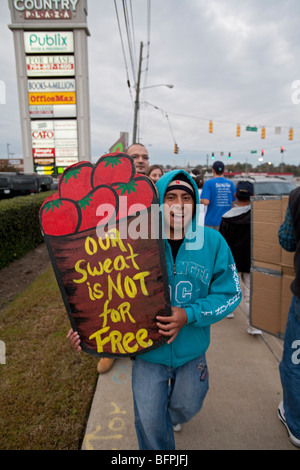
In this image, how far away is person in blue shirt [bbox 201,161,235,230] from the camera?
14.4ft

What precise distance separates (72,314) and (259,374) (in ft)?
6.38

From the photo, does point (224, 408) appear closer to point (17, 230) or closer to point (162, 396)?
point (162, 396)

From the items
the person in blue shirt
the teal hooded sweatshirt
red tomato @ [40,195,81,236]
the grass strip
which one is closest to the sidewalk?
the grass strip

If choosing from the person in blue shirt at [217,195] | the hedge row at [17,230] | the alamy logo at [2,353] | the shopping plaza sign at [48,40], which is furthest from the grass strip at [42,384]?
the shopping plaza sign at [48,40]

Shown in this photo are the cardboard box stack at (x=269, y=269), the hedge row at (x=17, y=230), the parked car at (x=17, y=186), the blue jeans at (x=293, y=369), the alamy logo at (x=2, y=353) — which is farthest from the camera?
the parked car at (x=17, y=186)

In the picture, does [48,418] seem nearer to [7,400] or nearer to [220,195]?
[7,400]

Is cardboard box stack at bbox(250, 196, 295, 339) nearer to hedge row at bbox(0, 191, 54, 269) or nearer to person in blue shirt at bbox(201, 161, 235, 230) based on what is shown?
person in blue shirt at bbox(201, 161, 235, 230)

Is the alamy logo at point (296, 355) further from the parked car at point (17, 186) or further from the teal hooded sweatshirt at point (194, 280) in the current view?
the parked car at point (17, 186)

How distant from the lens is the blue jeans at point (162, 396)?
1.55 meters

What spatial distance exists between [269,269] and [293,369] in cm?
94

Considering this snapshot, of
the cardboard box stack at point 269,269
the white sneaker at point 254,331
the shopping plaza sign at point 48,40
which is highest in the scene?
the shopping plaza sign at point 48,40

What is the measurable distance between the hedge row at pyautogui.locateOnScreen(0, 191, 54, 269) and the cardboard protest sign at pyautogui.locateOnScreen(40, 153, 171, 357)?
172 inches

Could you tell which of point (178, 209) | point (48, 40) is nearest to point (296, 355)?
point (178, 209)

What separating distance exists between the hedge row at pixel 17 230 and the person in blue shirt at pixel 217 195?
3798mm
